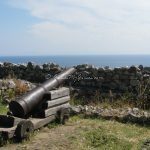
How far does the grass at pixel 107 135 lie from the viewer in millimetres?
8421

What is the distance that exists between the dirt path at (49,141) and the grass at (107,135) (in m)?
0.19

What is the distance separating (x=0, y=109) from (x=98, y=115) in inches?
105

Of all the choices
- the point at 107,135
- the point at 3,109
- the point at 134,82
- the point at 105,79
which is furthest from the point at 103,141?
the point at 105,79

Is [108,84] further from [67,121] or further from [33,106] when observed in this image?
[33,106]

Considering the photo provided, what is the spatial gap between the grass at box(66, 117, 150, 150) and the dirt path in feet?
0.61

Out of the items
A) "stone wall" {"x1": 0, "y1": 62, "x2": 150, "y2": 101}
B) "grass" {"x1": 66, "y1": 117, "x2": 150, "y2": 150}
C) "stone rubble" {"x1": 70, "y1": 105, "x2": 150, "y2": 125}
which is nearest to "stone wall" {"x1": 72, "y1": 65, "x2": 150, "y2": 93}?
"stone wall" {"x1": 0, "y1": 62, "x2": 150, "y2": 101}

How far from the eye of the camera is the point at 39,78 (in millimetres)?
17078

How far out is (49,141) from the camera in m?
8.63

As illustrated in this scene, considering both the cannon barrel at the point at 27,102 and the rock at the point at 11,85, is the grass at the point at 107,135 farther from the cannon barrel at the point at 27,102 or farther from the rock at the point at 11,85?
the rock at the point at 11,85

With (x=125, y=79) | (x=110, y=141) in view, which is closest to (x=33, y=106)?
(x=110, y=141)

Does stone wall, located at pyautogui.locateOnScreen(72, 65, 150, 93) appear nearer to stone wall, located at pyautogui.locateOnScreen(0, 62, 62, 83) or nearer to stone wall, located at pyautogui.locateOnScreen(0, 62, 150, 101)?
stone wall, located at pyautogui.locateOnScreen(0, 62, 150, 101)

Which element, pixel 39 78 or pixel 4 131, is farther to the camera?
pixel 39 78

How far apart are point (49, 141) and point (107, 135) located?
126cm

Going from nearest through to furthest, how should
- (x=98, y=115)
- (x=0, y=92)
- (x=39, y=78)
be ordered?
1. (x=98, y=115)
2. (x=0, y=92)
3. (x=39, y=78)
